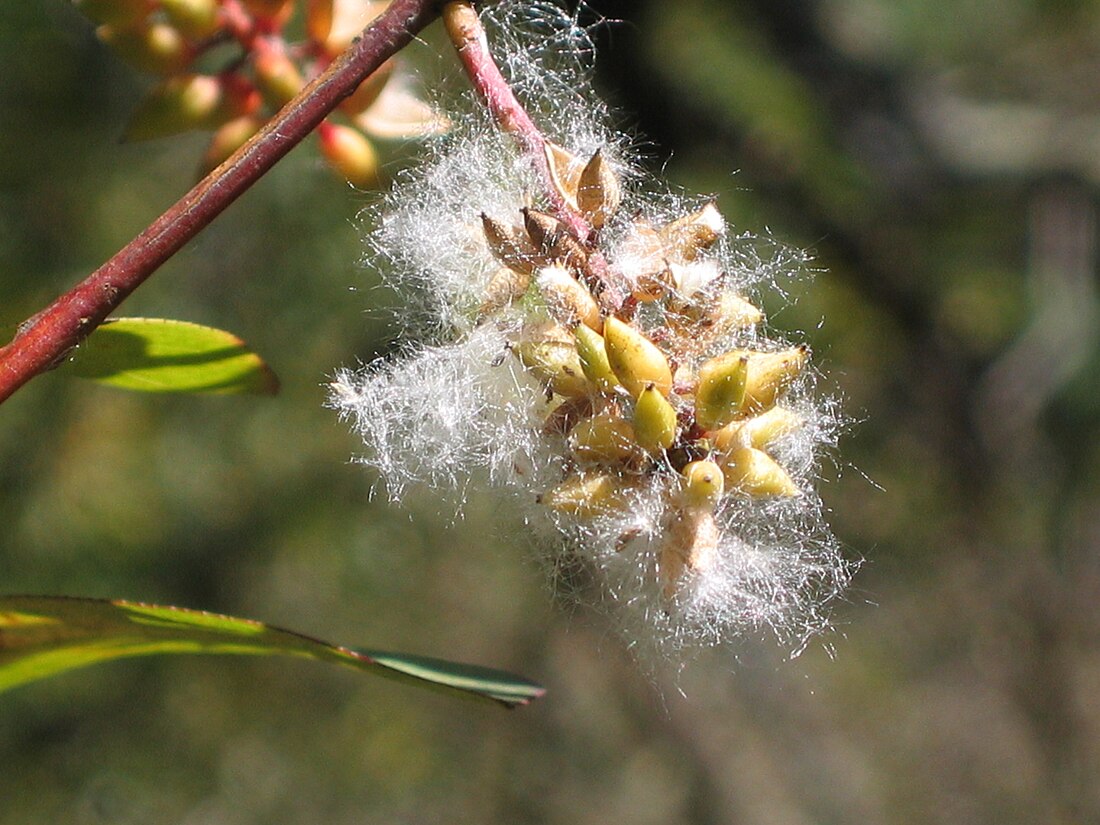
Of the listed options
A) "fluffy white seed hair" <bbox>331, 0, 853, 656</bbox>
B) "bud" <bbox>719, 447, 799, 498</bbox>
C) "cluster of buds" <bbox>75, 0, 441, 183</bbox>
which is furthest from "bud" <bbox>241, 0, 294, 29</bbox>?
"bud" <bbox>719, 447, 799, 498</bbox>

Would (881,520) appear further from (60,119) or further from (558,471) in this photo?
(558,471)

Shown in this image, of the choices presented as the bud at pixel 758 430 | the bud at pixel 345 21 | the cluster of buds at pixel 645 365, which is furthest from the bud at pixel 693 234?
the bud at pixel 345 21

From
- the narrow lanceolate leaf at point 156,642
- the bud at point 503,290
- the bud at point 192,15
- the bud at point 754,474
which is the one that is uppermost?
the bud at point 192,15

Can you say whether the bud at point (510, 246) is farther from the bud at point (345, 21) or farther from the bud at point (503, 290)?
the bud at point (345, 21)

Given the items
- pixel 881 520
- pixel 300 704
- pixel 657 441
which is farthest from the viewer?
pixel 881 520

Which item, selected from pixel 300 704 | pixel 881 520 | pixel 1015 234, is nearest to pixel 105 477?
pixel 300 704

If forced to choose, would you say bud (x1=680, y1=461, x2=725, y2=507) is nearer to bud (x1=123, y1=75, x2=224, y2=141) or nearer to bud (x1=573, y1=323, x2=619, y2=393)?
bud (x1=573, y1=323, x2=619, y2=393)
